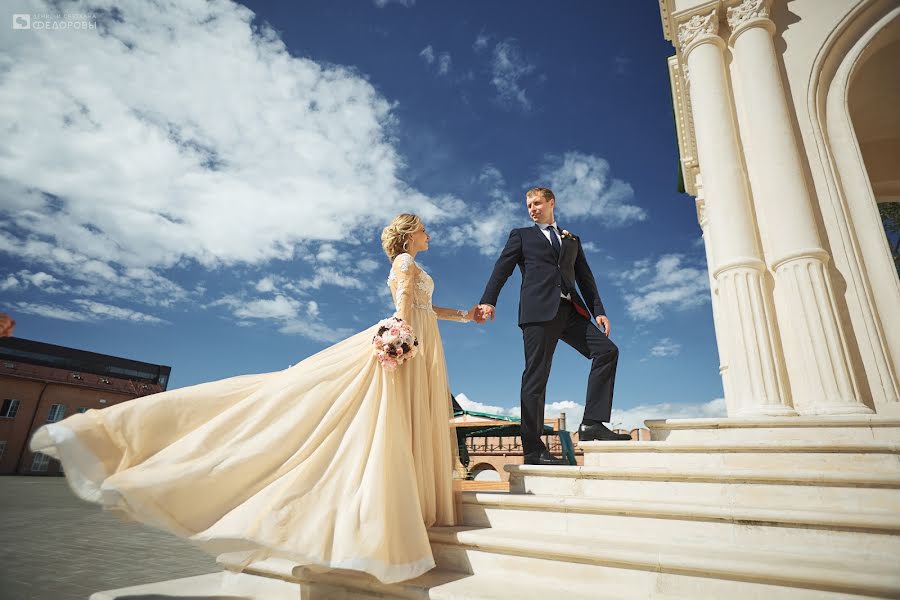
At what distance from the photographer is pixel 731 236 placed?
16.2ft

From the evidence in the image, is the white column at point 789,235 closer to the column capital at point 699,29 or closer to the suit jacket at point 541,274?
the column capital at point 699,29

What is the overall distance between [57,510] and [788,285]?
13.5 metres

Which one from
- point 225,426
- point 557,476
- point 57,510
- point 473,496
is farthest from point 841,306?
point 57,510

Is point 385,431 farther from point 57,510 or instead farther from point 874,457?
point 57,510

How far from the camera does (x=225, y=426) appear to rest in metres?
2.54

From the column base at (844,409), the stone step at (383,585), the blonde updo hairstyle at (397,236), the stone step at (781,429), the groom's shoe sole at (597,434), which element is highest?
the blonde updo hairstyle at (397,236)

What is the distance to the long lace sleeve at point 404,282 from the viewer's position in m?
3.19

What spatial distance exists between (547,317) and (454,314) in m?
0.84

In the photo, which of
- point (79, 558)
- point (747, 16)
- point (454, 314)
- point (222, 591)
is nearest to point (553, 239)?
point (454, 314)

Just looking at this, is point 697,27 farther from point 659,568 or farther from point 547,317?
point 659,568

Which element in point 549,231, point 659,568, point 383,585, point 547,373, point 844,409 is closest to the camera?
point 659,568

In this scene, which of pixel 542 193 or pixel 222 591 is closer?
pixel 222 591

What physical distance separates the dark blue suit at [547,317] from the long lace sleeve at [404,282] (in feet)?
3.46

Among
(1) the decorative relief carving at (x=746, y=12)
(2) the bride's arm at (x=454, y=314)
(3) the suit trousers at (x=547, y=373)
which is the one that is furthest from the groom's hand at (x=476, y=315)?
(1) the decorative relief carving at (x=746, y=12)
